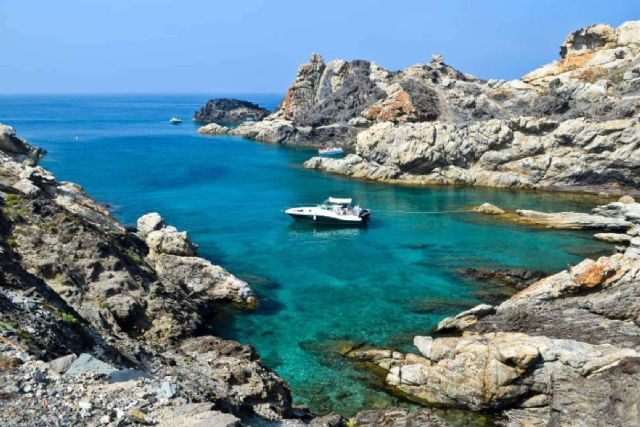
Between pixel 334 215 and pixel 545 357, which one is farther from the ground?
pixel 334 215

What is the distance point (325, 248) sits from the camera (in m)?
51.4

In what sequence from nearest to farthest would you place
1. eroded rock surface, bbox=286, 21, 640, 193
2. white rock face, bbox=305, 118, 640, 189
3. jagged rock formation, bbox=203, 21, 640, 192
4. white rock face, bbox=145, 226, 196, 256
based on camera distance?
white rock face, bbox=145, 226, 196, 256
white rock face, bbox=305, 118, 640, 189
eroded rock surface, bbox=286, 21, 640, 193
jagged rock formation, bbox=203, 21, 640, 192

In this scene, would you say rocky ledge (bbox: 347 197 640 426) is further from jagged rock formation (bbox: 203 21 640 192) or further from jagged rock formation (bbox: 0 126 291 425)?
jagged rock formation (bbox: 203 21 640 192)

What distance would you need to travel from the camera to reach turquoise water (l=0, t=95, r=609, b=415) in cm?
3200

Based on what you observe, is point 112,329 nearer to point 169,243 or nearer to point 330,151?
point 169,243

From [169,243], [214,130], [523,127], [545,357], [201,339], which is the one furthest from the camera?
[214,130]

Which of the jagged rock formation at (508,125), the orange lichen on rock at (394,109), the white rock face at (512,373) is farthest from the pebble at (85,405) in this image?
the orange lichen on rock at (394,109)

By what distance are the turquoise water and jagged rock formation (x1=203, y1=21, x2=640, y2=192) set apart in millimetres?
5456

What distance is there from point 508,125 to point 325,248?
146 feet

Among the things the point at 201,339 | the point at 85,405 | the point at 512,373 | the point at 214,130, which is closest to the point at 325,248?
the point at 201,339

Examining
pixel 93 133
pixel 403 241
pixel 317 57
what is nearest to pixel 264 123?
pixel 317 57

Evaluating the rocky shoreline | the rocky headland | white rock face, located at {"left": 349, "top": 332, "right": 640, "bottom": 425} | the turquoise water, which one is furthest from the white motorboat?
white rock face, located at {"left": 349, "top": 332, "right": 640, "bottom": 425}

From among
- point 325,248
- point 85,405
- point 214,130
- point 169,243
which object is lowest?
point 325,248

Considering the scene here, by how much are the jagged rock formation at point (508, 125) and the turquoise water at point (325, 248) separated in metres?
5.46
